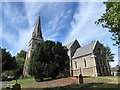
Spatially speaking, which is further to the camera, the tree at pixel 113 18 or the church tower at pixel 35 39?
the church tower at pixel 35 39

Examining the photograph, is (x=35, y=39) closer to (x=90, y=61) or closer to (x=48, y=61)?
(x=90, y=61)

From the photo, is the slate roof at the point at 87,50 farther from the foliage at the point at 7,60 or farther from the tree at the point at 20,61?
the tree at the point at 20,61

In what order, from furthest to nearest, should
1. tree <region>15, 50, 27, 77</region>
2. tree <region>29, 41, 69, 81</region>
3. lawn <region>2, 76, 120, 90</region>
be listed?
tree <region>15, 50, 27, 77</region> < tree <region>29, 41, 69, 81</region> < lawn <region>2, 76, 120, 90</region>

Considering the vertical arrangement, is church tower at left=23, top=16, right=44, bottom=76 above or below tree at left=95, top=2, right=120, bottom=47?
above

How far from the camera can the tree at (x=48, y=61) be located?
38.0m

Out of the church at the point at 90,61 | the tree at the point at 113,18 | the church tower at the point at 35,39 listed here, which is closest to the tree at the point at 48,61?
the church at the point at 90,61

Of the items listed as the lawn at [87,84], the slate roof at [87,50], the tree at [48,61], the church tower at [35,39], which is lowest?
the lawn at [87,84]

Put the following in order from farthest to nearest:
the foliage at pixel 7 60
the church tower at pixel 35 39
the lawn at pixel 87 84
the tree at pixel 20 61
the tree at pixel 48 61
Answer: the tree at pixel 20 61
the church tower at pixel 35 39
the foliage at pixel 7 60
the tree at pixel 48 61
the lawn at pixel 87 84

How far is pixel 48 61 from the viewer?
129ft

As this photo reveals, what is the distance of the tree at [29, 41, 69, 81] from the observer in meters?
38.0

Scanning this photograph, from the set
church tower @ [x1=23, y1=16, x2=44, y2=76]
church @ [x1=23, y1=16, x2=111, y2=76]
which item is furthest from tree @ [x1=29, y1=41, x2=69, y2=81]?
church tower @ [x1=23, y1=16, x2=44, y2=76]

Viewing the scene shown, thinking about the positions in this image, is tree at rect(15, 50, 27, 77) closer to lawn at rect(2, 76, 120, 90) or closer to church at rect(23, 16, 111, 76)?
church at rect(23, 16, 111, 76)

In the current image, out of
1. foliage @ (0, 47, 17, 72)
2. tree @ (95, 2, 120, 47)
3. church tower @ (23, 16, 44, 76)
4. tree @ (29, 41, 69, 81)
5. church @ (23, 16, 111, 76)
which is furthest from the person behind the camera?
church tower @ (23, 16, 44, 76)

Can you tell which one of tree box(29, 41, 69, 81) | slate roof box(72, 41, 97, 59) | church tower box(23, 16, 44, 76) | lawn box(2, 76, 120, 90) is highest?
church tower box(23, 16, 44, 76)
